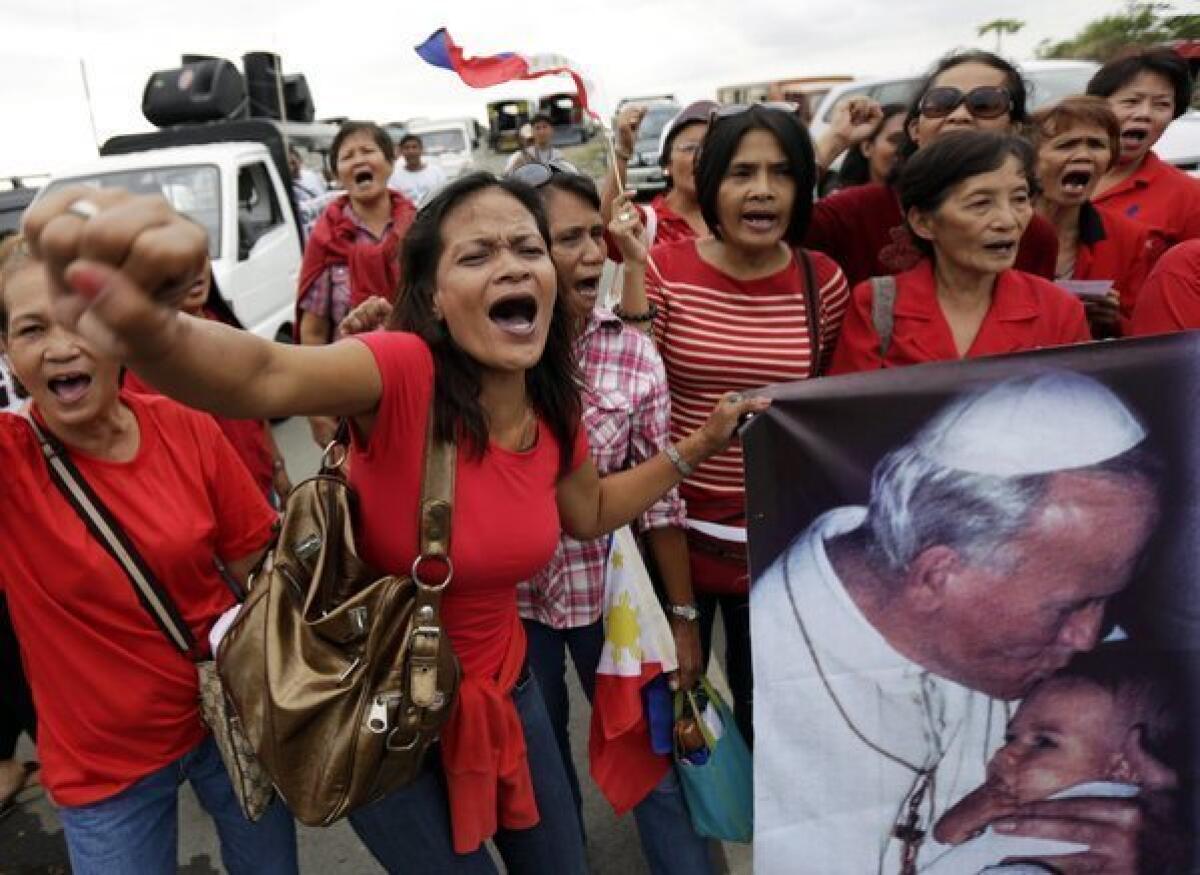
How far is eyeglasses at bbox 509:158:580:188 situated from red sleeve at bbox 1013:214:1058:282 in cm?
127

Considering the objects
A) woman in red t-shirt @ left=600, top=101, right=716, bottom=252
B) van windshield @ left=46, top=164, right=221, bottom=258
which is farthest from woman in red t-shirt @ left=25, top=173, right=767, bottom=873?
van windshield @ left=46, top=164, right=221, bottom=258

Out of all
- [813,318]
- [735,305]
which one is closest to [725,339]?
[735,305]

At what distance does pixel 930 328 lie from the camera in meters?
1.98

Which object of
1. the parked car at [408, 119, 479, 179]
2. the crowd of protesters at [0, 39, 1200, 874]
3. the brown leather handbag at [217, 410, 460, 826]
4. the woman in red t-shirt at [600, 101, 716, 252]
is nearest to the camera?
the brown leather handbag at [217, 410, 460, 826]

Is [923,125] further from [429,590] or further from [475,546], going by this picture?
Answer: [429,590]

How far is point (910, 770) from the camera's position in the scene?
184 cm

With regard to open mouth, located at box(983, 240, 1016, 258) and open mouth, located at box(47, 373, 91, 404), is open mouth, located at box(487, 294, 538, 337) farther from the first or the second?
open mouth, located at box(983, 240, 1016, 258)

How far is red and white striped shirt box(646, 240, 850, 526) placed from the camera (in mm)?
2109

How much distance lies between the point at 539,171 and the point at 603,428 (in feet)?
2.19

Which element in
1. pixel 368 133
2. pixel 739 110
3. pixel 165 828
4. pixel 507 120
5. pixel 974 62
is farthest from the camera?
pixel 507 120

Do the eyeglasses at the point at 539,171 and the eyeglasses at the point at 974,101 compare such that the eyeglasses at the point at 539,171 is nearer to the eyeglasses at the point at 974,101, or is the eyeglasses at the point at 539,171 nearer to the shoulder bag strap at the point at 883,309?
the shoulder bag strap at the point at 883,309

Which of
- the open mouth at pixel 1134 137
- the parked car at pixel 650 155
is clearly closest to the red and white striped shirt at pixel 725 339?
the open mouth at pixel 1134 137

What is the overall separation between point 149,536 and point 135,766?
45 cm

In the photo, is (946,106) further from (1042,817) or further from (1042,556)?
(1042,817)
